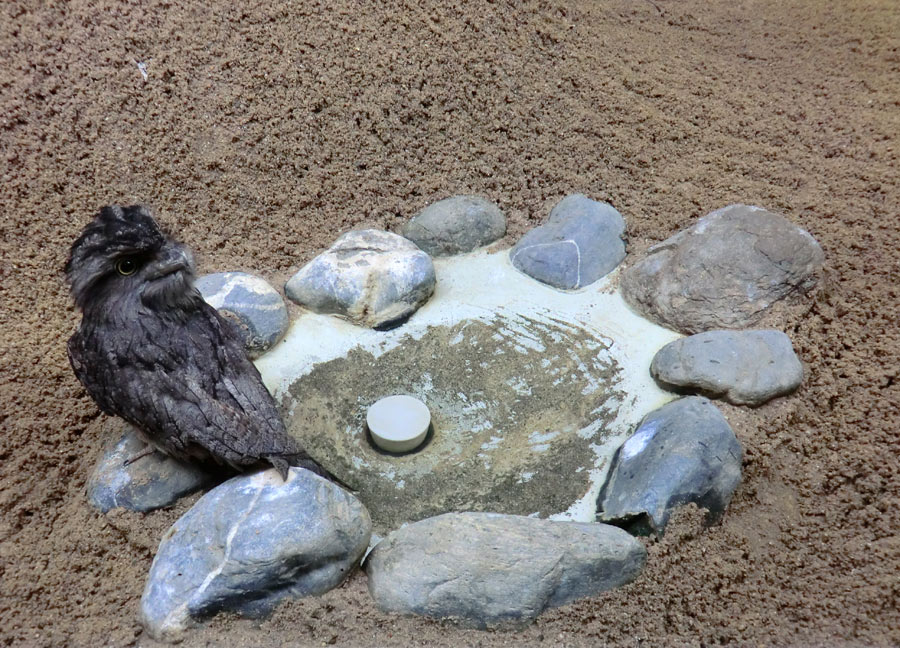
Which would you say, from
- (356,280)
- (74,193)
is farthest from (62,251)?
(356,280)

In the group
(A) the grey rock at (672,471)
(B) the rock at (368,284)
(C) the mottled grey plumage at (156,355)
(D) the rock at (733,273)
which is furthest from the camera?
(B) the rock at (368,284)

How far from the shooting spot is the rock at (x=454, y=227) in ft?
13.0

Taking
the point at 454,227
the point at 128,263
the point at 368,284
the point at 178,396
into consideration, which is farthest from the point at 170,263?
the point at 454,227

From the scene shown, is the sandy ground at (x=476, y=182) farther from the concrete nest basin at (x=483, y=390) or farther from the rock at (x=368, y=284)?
the concrete nest basin at (x=483, y=390)

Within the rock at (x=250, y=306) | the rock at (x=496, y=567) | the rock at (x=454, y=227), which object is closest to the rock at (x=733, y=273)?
the rock at (x=454, y=227)

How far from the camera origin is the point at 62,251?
3.64m

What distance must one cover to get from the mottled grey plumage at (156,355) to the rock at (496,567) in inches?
22.2

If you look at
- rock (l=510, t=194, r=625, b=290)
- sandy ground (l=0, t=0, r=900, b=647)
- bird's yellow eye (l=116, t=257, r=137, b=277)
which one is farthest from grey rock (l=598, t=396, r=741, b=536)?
bird's yellow eye (l=116, t=257, r=137, b=277)

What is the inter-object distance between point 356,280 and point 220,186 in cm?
110

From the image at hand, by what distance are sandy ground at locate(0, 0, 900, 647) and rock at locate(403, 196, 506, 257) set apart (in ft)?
0.60

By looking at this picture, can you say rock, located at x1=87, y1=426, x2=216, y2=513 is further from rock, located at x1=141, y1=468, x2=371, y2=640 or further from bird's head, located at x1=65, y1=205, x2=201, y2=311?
bird's head, located at x1=65, y1=205, x2=201, y2=311

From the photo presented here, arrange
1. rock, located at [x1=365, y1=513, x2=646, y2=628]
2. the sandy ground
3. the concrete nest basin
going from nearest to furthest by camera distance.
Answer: rock, located at [x1=365, y1=513, x2=646, y2=628] → the sandy ground → the concrete nest basin

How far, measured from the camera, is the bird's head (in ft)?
7.72

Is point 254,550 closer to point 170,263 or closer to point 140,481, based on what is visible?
point 140,481
